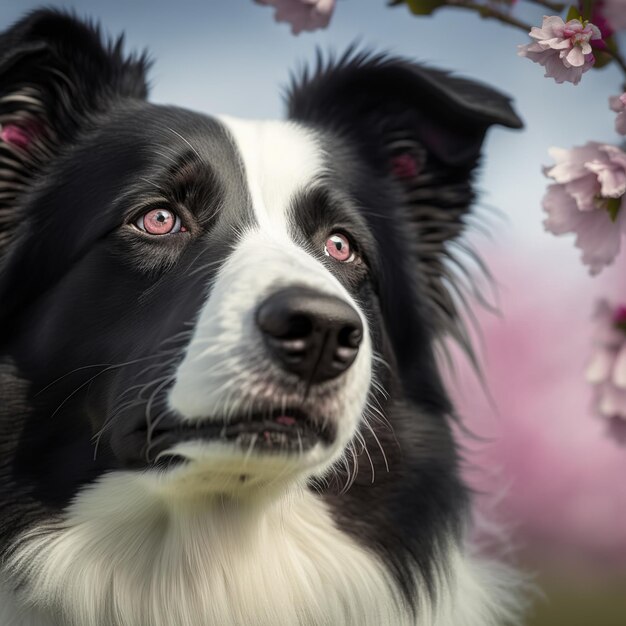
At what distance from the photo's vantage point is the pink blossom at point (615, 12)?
199 centimetres

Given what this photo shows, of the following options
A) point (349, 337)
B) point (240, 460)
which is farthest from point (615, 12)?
point (240, 460)

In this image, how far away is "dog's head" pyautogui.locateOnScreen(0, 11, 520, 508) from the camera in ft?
8.21

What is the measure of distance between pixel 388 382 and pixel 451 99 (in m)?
1.15

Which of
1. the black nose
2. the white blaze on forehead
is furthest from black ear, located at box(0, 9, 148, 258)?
the black nose

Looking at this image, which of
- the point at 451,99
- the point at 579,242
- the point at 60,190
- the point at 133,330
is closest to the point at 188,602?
the point at 133,330

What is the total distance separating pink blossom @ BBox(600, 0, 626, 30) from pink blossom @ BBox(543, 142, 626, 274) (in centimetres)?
27

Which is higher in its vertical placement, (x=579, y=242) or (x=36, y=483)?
(x=579, y=242)

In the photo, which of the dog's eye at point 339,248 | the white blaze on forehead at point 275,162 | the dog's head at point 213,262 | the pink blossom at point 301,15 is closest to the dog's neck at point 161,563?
the dog's head at point 213,262

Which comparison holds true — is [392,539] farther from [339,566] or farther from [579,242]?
[579,242]

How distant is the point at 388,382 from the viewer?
364 cm

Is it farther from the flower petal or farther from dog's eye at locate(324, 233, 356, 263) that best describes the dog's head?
the flower petal

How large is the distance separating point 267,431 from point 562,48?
127 centimetres

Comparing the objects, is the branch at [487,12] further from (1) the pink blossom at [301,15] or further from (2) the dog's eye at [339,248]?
(2) the dog's eye at [339,248]

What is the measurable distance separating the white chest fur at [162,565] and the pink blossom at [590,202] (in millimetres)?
1448
